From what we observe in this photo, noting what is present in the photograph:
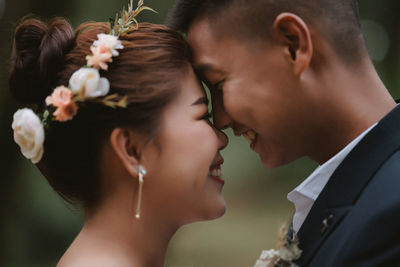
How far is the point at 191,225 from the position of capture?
388 inches

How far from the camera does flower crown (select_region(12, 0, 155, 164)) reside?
8.91 feet

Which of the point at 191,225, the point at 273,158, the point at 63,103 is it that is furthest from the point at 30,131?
the point at 191,225

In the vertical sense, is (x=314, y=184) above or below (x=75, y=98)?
below

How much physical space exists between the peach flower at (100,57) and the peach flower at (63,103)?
200 millimetres

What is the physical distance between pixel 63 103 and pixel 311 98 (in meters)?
1.36

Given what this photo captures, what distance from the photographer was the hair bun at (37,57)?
2.93 meters

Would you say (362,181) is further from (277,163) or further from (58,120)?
(58,120)

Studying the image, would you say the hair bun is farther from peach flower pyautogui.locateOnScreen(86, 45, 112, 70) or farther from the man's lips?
the man's lips

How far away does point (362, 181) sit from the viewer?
2.54m

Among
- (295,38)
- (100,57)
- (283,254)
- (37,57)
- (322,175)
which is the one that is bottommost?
(283,254)

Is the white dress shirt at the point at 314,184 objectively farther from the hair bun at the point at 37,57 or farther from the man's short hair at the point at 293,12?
the hair bun at the point at 37,57

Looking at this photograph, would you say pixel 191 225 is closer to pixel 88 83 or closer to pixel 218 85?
pixel 218 85

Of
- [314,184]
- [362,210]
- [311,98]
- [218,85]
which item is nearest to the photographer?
[362,210]

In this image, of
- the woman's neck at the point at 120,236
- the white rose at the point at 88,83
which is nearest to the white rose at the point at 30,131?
the white rose at the point at 88,83
